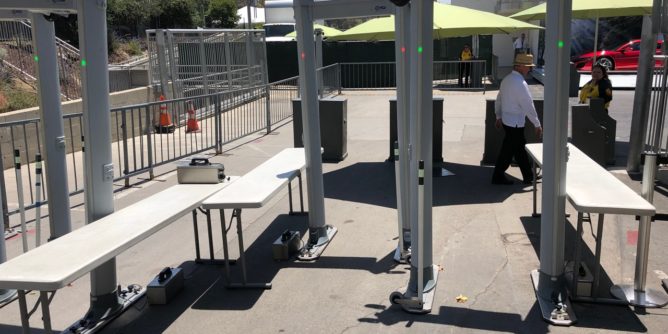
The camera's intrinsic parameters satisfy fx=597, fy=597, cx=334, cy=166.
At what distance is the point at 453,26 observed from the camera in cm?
891

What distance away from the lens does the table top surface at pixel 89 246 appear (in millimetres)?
3742

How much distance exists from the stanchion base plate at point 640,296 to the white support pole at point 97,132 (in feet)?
14.1

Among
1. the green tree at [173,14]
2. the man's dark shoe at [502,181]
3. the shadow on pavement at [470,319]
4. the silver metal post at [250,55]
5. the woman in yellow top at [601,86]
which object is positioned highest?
the green tree at [173,14]

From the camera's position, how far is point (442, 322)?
15.7 ft

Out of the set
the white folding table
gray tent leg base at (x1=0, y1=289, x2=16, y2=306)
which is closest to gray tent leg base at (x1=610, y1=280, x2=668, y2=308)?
the white folding table

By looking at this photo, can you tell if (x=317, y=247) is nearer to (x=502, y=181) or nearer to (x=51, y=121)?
(x=51, y=121)

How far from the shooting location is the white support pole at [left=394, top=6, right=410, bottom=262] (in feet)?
19.0

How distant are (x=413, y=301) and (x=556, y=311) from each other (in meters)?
1.14

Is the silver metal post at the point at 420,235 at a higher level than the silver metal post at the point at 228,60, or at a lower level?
lower

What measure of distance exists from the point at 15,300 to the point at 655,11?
9144mm

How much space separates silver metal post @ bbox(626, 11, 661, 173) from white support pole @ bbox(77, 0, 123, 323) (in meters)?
7.99

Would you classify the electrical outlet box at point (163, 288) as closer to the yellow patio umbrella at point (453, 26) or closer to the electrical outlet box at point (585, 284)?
the electrical outlet box at point (585, 284)

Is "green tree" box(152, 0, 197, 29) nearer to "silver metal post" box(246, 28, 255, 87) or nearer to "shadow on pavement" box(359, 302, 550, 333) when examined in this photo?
"silver metal post" box(246, 28, 255, 87)

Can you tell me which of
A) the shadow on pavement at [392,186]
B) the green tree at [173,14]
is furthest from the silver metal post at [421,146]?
the green tree at [173,14]
